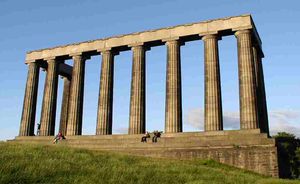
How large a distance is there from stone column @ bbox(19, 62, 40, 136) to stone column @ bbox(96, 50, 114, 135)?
15.3 meters

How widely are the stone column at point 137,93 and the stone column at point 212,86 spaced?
1041 cm

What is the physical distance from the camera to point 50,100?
63938 mm

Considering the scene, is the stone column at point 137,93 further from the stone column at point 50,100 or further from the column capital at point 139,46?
the stone column at point 50,100

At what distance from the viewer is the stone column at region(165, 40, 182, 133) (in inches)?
2042

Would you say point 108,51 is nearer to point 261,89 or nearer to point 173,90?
point 173,90

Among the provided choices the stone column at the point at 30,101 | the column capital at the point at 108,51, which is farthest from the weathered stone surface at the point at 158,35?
the stone column at the point at 30,101

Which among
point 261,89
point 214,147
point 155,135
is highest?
point 261,89

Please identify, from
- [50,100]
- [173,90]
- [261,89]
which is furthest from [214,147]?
[50,100]

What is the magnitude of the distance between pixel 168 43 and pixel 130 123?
14467 mm

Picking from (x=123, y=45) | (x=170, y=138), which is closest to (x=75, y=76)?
(x=123, y=45)

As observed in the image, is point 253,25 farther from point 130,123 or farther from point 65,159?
point 65,159

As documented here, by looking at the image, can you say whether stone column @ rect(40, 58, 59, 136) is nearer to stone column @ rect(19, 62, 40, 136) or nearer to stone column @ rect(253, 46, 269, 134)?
stone column @ rect(19, 62, 40, 136)


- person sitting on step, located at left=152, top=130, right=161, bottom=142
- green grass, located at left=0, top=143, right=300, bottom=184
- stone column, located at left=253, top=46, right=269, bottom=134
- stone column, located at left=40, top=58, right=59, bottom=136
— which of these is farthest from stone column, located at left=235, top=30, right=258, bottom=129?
stone column, located at left=40, top=58, right=59, bottom=136

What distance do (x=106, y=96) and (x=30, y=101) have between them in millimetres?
16914
